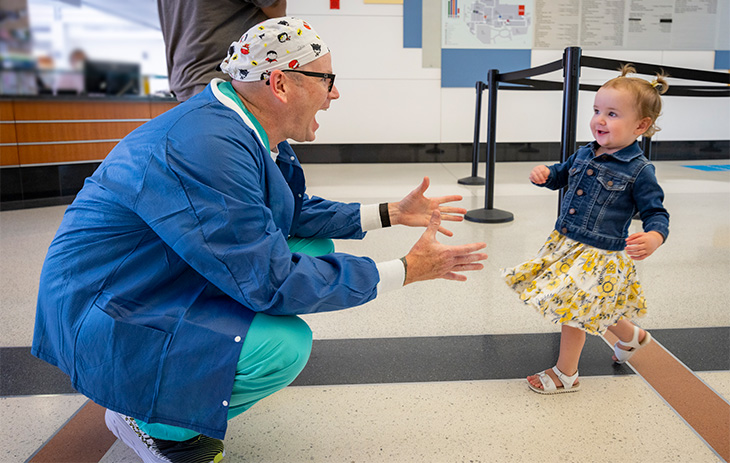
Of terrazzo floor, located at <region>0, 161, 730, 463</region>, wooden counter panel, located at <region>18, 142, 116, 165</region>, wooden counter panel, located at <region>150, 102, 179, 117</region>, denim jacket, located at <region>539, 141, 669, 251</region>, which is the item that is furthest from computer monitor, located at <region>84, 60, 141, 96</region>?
denim jacket, located at <region>539, 141, 669, 251</region>

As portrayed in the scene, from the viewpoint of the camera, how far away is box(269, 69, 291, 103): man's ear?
3.38ft

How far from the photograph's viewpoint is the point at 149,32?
233 inches

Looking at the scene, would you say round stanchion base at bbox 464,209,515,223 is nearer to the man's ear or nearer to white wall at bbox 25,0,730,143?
the man's ear

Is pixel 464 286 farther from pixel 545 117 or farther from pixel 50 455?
pixel 545 117

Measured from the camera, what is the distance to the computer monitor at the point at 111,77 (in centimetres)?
523

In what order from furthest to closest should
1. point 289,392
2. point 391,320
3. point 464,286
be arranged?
1. point 464,286
2. point 391,320
3. point 289,392

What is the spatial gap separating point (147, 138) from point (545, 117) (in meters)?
5.89

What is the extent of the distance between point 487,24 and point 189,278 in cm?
569

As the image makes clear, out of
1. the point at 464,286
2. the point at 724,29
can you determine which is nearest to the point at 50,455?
the point at 464,286

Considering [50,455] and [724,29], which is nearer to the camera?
[50,455]

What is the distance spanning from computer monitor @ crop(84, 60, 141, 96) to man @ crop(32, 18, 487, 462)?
15.4 ft

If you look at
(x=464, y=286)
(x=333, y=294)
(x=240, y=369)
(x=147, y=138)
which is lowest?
(x=464, y=286)

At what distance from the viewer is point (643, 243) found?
118cm

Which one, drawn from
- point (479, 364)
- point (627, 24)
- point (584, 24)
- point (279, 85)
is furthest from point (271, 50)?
point (627, 24)
